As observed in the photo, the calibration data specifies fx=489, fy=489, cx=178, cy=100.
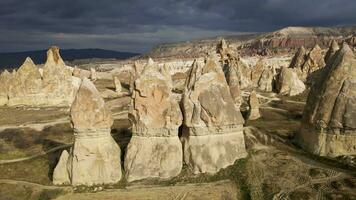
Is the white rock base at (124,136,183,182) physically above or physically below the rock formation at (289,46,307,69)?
below

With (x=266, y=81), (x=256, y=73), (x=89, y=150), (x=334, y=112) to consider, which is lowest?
(x=89, y=150)

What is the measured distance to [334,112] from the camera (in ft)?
121

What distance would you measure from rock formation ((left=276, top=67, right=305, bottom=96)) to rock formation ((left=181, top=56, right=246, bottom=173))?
42954mm

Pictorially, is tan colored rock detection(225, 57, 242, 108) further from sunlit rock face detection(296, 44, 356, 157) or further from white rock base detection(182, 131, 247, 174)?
white rock base detection(182, 131, 247, 174)

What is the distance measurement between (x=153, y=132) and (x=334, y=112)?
45.2ft

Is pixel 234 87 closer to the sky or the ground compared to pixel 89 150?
closer to the sky

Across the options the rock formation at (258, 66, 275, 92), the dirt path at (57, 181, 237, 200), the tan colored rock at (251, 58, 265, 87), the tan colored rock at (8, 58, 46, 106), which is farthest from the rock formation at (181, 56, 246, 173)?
the tan colored rock at (251, 58, 265, 87)

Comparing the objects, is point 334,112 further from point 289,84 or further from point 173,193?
point 289,84

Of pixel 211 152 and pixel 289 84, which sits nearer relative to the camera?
pixel 211 152

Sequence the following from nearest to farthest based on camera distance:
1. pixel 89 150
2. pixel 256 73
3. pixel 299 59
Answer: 1. pixel 89 150
2. pixel 256 73
3. pixel 299 59

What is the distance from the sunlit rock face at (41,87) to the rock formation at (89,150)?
40.0 meters

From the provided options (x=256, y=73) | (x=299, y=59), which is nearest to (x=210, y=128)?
(x=256, y=73)

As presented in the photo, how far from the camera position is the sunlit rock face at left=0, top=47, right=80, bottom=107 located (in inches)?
2940

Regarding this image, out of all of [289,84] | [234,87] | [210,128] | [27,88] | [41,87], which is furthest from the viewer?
[289,84]
